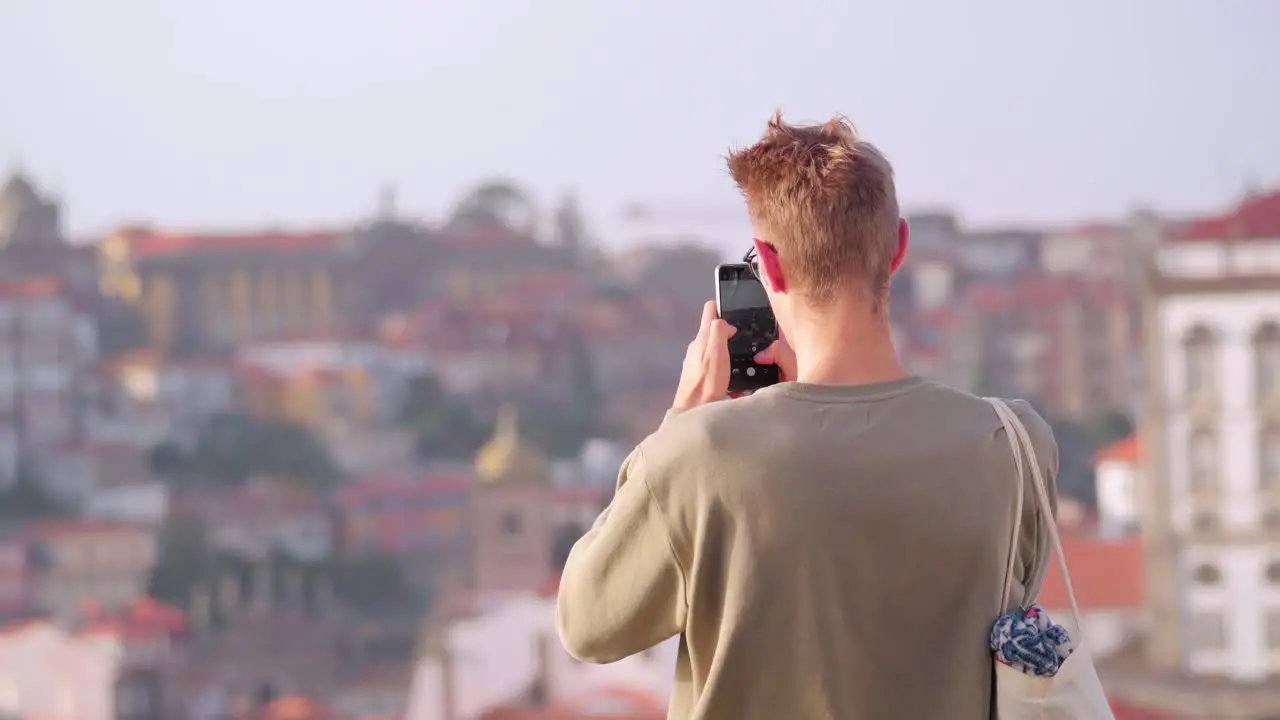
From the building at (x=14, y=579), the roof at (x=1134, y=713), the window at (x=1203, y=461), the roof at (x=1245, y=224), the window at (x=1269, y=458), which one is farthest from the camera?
the building at (x=14, y=579)

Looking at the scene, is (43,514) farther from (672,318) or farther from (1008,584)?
(1008,584)

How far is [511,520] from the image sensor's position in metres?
23.2

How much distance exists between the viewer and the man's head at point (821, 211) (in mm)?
815

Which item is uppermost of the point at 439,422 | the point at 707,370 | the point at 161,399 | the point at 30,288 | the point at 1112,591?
the point at 707,370

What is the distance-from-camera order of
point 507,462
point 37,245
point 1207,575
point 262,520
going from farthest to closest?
point 37,245, point 262,520, point 507,462, point 1207,575

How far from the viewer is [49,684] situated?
23.3 m

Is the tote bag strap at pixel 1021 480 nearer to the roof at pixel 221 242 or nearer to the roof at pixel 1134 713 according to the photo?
the roof at pixel 1134 713

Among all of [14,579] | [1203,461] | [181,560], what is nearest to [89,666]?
[14,579]

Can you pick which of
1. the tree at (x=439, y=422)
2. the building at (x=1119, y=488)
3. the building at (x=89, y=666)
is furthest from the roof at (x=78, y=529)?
the building at (x=1119, y=488)

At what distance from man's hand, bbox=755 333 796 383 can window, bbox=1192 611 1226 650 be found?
68.6 feet

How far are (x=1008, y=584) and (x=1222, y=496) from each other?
2211cm

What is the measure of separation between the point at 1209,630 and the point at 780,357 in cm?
2121

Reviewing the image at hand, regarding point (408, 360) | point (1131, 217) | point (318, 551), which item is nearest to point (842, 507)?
point (318, 551)

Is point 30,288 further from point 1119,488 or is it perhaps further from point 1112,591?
point 1112,591
